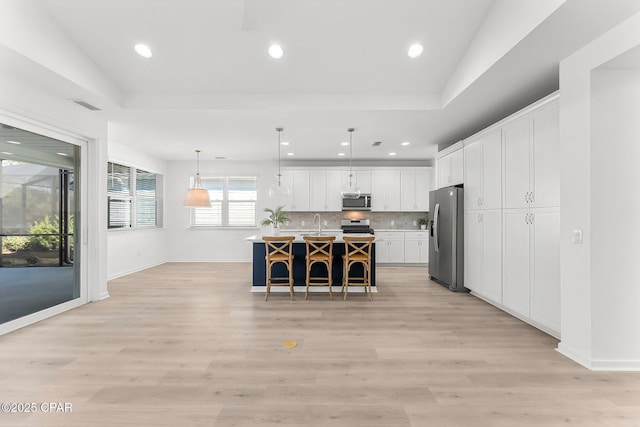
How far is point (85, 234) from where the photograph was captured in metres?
4.24

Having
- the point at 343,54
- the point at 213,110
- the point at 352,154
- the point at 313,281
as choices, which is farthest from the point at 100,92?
the point at 352,154

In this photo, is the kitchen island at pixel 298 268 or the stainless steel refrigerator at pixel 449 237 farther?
the kitchen island at pixel 298 268

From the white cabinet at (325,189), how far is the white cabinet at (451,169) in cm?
249

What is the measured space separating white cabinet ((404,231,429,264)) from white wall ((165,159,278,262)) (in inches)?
143

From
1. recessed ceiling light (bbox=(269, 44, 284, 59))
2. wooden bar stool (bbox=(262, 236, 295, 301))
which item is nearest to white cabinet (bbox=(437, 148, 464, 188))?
wooden bar stool (bbox=(262, 236, 295, 301))

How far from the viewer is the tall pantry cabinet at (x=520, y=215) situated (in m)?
3.07

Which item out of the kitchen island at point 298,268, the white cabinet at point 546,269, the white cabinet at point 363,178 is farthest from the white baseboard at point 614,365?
the white cabinet at point 363,178

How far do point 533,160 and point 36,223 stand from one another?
5567 mm

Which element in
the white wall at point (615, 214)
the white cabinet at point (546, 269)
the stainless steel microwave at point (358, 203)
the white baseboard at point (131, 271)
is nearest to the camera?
the white wall at point (615, 214)

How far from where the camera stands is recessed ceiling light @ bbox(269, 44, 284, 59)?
11.0ft

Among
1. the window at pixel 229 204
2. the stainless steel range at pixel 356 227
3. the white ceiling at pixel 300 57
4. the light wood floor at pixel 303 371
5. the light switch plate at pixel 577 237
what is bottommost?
the light wood floor at pixel 303 371

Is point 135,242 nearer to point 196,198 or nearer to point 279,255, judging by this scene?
point 196,198

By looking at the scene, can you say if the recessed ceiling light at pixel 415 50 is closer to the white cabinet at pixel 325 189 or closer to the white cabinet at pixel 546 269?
the white cabinet at pixel 546 269

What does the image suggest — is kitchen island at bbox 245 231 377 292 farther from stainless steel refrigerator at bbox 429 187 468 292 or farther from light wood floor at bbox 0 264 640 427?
stainless steel refrigerator at bbox 429 187 468 292
